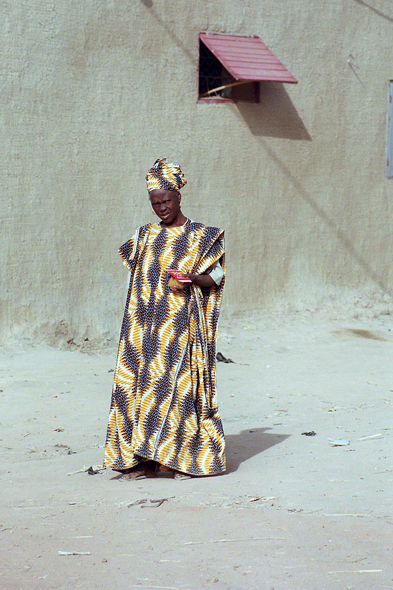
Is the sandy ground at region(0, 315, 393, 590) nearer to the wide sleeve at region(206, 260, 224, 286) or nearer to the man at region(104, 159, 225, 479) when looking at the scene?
the man at region(104, 159, 225, 479)

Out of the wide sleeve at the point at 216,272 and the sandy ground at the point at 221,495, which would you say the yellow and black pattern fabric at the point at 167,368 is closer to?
the wide sleeve at the point at 216,272

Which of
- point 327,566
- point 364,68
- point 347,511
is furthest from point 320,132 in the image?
point 327,566

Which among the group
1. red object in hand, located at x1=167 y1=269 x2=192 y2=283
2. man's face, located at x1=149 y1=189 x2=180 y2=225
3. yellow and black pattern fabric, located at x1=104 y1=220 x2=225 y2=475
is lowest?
yellow and black pattern fabric, located at x1=104 y1=220 x2=225 y2=475

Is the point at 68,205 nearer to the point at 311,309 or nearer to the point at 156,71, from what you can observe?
the point at 156,71

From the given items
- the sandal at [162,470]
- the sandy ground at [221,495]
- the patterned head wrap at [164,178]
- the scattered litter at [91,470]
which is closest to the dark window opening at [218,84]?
the sandy ground at [221,495]

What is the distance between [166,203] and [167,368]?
2.87ft

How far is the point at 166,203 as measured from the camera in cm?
452

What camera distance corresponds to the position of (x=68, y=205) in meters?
8.23

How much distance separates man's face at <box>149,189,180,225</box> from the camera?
4.51 m

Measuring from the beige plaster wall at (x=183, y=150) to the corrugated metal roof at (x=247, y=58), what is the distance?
14 cm

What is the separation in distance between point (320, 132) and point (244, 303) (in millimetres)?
2186

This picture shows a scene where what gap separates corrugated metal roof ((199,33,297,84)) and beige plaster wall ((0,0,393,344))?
0.47 ft

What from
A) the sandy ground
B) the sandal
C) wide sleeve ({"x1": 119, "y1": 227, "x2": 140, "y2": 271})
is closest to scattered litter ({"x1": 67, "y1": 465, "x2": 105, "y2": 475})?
the sandy ground

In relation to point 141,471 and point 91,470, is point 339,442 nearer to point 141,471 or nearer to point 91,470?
point 141,471
